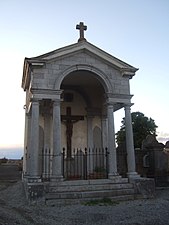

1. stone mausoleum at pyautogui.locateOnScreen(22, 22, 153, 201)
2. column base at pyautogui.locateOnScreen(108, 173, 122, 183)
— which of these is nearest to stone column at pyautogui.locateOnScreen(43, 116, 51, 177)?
stone mausoleum at pyautogui.locateOnScreen(22, 22, 153, 201)

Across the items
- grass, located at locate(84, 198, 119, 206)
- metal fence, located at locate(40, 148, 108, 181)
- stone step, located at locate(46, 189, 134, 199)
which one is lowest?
grass, located at locate(84, 198, 119, 206)

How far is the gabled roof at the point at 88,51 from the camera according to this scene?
933 centimetres

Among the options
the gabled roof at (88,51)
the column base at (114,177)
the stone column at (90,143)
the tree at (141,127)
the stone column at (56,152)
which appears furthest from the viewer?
the tree at (141,127)

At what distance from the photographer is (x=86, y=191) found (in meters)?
8.27

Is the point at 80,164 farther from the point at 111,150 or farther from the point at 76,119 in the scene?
the point at 111,150

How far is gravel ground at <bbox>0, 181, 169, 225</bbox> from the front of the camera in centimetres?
558

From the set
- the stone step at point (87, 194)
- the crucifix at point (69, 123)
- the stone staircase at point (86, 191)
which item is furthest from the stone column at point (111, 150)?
the crucifix at point (69, 123)

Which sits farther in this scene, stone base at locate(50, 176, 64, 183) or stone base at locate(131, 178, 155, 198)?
stone base at locate(131, 178, 155, 198)

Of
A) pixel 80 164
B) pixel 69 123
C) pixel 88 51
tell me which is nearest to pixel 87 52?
pixel 88 51

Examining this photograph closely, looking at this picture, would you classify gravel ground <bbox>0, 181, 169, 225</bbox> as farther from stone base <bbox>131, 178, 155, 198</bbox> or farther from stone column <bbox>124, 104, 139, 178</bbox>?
stone column <bbox>124, 104, 139, 178</bbox>

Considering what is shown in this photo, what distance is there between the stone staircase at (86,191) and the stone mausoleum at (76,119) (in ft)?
0.10

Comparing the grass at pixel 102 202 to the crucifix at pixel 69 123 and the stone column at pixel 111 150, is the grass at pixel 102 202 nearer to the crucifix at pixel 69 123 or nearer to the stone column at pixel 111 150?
the stone column at pixel 111 150

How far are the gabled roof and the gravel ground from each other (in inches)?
200

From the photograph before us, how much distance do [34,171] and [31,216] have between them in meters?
2.44
